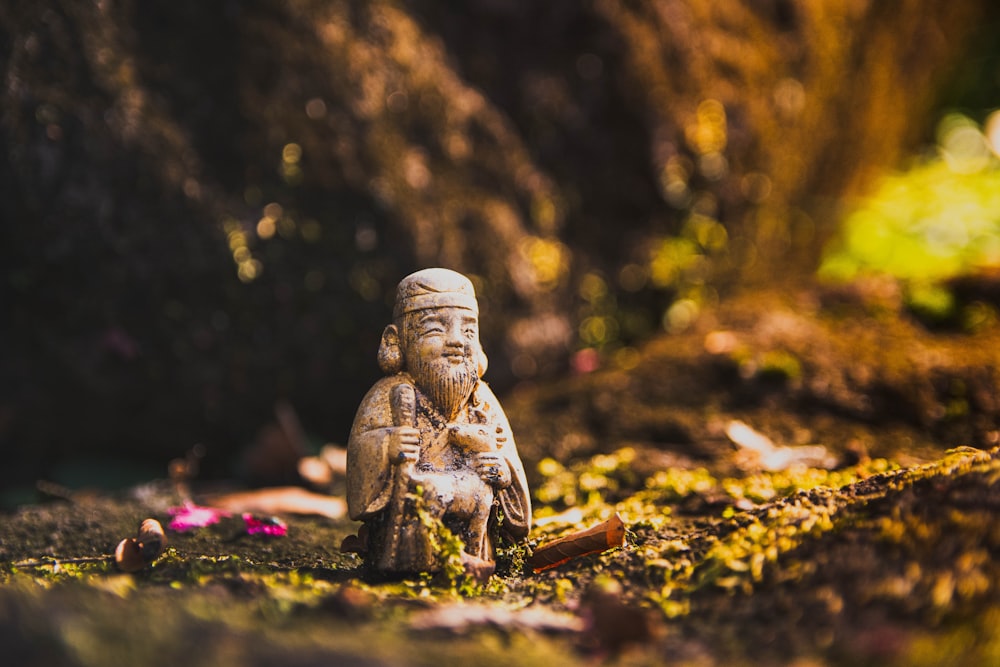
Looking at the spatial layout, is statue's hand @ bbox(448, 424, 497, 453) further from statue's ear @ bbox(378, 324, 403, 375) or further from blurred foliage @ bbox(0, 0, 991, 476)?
blurred foliage @ bbox(0, 0, 991, 476)

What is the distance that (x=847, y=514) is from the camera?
10.1 feet

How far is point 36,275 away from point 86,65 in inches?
51.9

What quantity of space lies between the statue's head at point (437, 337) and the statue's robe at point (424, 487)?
0.27 ft

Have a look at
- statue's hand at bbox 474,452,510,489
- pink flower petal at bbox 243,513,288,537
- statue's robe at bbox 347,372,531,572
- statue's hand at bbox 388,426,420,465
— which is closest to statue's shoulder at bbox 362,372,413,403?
statue's robe at bbox 347,372,531,572

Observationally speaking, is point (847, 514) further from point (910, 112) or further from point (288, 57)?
point (910, 112)

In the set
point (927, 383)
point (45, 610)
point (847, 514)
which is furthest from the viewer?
point (927, 383)

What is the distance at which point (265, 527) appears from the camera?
4.03 meters

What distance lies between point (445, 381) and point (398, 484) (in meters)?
0.50

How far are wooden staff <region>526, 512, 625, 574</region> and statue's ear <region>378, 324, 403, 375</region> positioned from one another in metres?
1.04

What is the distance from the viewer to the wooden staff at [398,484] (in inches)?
131

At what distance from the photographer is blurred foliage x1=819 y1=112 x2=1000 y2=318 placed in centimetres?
646

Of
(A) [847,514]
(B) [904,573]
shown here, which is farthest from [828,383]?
(B) [904,573]

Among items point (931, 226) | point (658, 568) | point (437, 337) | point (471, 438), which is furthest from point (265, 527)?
point (931, 226)

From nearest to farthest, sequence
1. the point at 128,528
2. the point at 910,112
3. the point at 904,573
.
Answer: the point at 904,573, the point at 128,528, the point at 910,112
